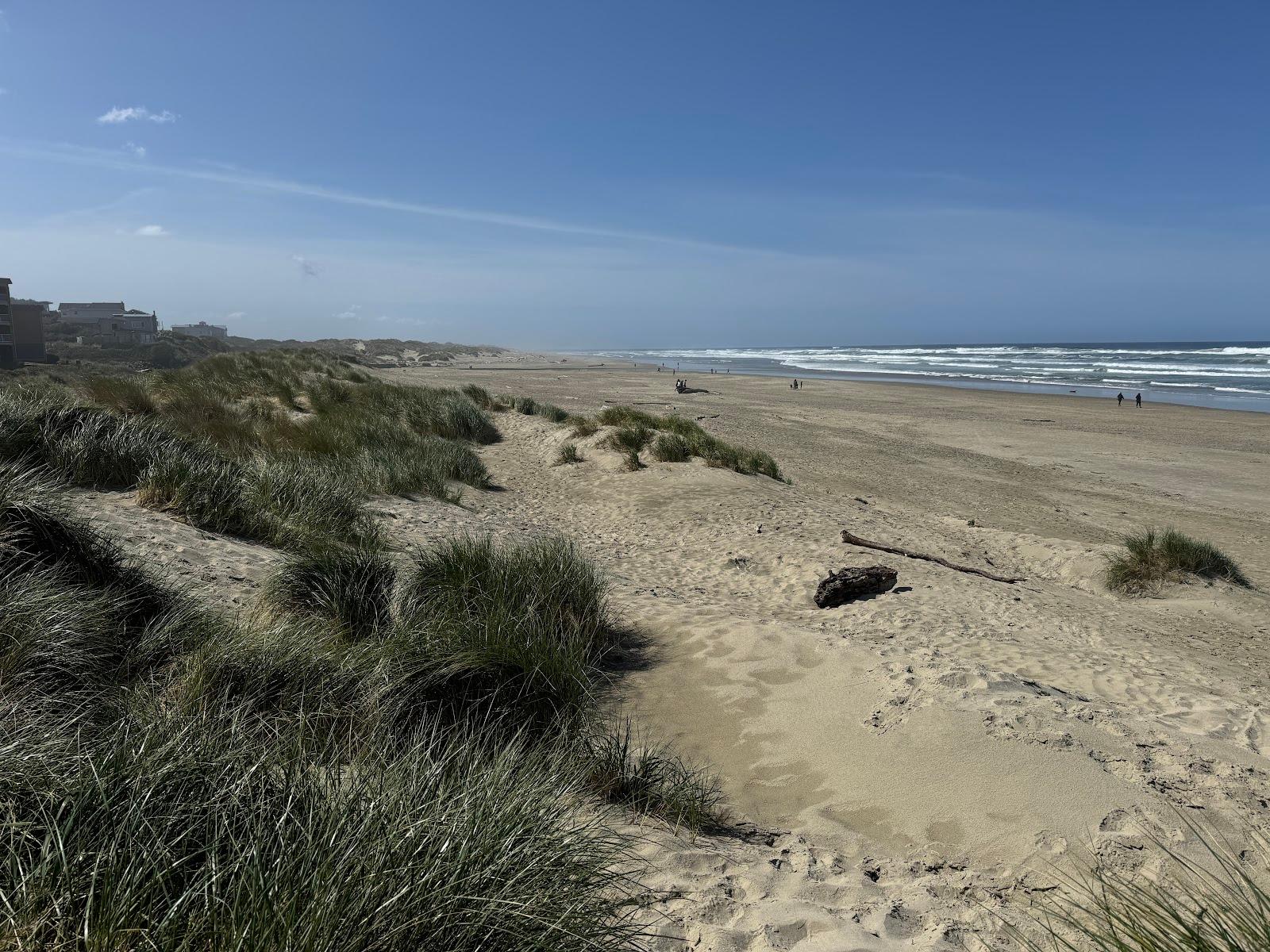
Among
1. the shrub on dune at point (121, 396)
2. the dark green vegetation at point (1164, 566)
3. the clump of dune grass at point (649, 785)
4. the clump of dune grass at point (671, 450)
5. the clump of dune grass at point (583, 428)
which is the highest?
the shrub on dune at point (121, 396)

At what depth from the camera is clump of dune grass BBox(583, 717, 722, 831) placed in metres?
3.35

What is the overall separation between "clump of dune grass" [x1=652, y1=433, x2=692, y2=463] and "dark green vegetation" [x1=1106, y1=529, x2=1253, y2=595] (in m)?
7.42

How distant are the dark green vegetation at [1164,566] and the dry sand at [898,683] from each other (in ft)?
0.85

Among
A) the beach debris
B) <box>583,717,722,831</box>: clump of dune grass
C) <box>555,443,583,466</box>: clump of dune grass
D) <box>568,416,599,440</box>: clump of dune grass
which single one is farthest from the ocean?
<box>583,717,722,831</box>: clump of dune grass

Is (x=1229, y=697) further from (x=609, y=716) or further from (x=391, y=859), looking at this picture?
(x=391, y=859)

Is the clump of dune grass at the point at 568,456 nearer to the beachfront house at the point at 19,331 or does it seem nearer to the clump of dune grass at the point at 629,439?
the clump of dune grass at the point at 629,439

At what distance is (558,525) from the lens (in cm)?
1078

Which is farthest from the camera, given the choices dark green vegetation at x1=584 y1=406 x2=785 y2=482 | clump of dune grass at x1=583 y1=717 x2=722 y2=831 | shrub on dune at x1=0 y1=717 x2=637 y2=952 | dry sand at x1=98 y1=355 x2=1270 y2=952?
dark green vegetation at x1=584 y1=406 x2=785 y2=482

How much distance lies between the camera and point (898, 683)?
5.04 meters

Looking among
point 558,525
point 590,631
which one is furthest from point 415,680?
point 558,525

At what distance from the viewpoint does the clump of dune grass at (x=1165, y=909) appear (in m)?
2.09

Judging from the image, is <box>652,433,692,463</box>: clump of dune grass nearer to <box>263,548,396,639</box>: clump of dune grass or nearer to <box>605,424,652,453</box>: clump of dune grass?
<box>605,424,652,453</box>: clump of dune grass

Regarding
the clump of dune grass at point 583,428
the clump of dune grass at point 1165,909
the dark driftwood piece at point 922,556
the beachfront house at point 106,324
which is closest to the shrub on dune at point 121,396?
the clump of dune grass at point 583,428

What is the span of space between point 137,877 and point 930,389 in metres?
47.5
